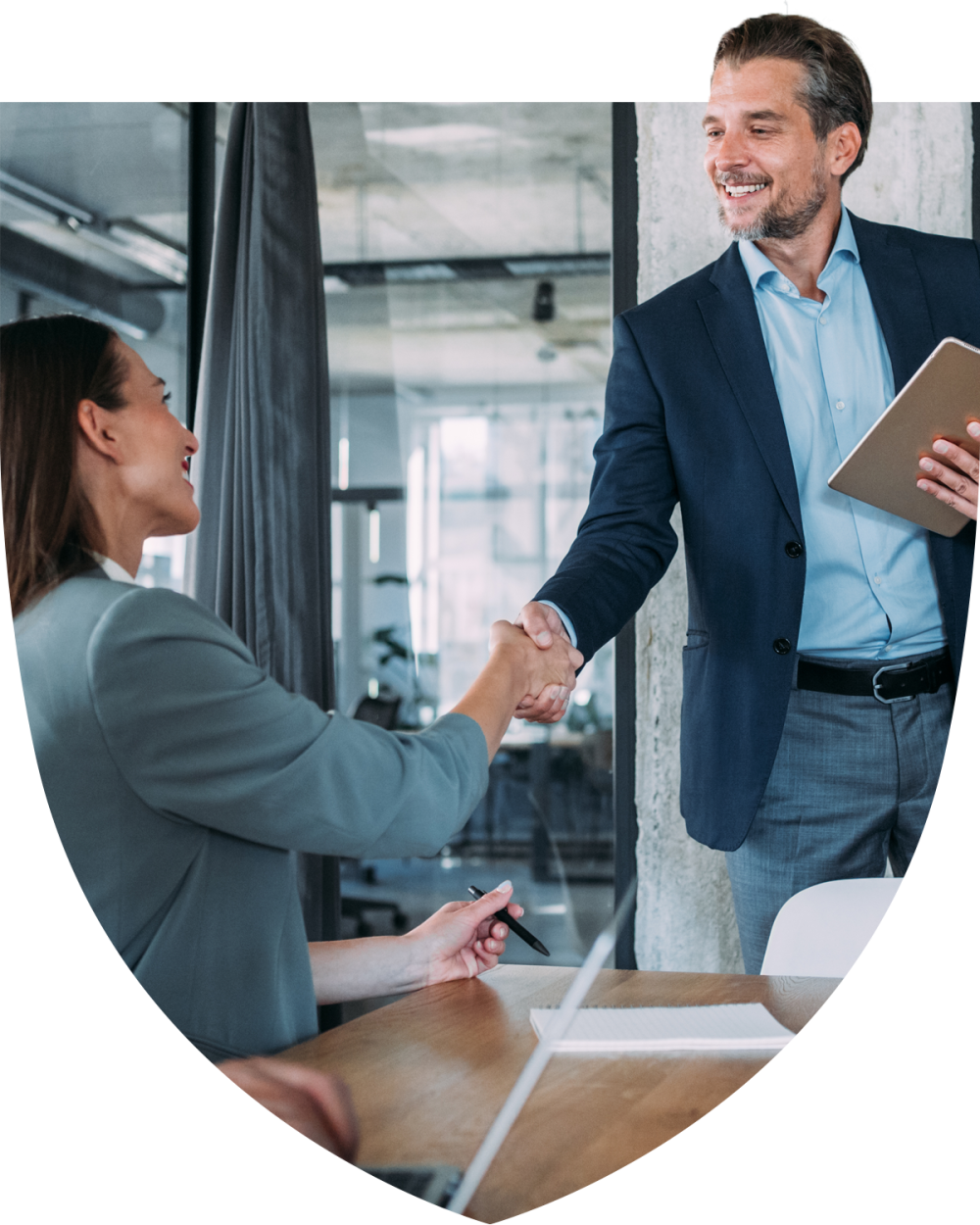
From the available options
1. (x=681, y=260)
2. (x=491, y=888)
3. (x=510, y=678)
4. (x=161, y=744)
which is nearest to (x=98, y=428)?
(x=161, y=744)

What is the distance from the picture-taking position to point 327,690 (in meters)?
2.18

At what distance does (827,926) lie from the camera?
1.39m

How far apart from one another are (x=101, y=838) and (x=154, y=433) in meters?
0.39

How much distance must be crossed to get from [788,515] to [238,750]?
984 mm

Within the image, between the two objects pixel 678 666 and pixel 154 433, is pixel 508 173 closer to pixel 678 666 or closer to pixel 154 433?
pixel 678 666

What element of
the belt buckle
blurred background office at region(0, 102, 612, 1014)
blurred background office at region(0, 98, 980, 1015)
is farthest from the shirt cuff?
blurred background office at region(0, 102, 612, 1014)

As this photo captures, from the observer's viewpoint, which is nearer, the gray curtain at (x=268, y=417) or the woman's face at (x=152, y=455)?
the woman's face at (x=152, y=455)

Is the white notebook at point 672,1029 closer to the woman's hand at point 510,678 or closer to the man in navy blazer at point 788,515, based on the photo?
the woman's hand at point 510,678

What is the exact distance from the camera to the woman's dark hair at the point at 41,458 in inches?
37.1

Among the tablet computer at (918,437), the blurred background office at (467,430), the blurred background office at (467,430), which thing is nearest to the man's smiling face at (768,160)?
the tablet computer at (918,437)

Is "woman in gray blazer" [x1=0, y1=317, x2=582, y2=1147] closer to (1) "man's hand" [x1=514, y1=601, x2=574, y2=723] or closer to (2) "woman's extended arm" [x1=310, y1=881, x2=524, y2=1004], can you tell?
(2) "woman's extended arm" [x1=310, y1=881, x2=524, y2=1004]

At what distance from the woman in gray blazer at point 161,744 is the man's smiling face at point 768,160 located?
41.3 inches

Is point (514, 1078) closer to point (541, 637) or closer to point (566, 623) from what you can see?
point (541, 637)

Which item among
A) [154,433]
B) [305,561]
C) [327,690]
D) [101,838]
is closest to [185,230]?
[305,561]
